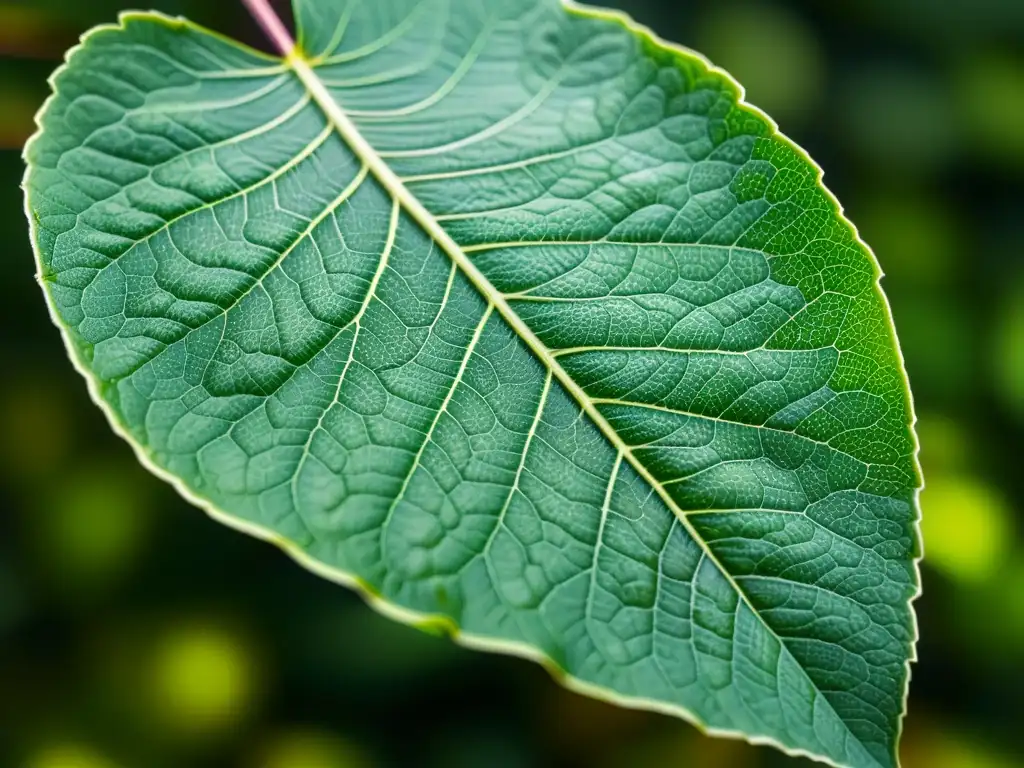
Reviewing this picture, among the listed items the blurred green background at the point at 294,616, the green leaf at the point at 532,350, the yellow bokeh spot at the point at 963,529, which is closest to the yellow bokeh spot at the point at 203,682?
the blurred green background at the point at 294,616

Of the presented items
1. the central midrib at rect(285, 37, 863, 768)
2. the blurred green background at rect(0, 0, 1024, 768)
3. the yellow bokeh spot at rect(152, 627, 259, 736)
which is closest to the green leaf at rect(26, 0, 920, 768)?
the central midrib at rect(285, 37, 863, 768)

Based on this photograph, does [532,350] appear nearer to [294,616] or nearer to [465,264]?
[465,264]

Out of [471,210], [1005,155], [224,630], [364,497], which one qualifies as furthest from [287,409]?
[1005,155]

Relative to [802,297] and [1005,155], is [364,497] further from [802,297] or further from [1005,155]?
[1005,155]

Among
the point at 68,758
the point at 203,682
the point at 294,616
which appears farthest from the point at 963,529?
the point at 68,758

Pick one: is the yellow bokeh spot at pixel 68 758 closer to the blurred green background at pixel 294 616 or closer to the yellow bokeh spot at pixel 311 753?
the blurred green background at pixel 294 616
